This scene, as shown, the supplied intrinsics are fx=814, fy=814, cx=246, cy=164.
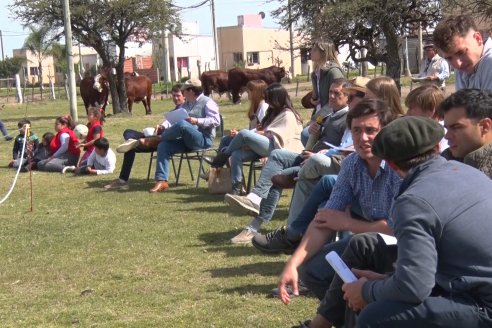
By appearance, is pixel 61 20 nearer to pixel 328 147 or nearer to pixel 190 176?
pixel 190 176

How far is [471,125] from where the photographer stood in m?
3.82

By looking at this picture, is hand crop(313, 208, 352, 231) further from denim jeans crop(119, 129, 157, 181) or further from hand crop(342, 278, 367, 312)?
denim jeans crop(119, 129, 157, 181)

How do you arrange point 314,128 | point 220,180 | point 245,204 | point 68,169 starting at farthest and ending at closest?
point 68,169 < point 220,180 < point 245,204 < point 314,128

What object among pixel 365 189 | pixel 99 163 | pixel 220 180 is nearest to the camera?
pixel 365 189

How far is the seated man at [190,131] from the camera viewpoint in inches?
405

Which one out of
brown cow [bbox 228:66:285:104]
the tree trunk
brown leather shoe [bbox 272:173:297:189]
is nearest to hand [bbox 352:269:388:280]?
brown leather shoe [bbox 272:173:297:189]

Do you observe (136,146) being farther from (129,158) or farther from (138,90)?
(138,90)

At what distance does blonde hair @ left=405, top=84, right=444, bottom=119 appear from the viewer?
5324mm

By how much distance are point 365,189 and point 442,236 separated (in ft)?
5.14

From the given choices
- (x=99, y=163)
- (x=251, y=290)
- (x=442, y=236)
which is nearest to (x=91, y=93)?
(x=99, y=163)

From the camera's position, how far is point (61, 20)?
28.6 metres

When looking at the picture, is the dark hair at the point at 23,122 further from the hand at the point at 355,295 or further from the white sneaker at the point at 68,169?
the hand at the point at 355,295

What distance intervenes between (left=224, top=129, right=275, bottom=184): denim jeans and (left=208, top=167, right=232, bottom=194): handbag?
0.50m

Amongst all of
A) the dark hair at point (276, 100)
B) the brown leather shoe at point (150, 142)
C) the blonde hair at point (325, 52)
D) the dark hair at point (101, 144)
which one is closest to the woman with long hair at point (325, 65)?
the blonde hair at point (325, 52)
